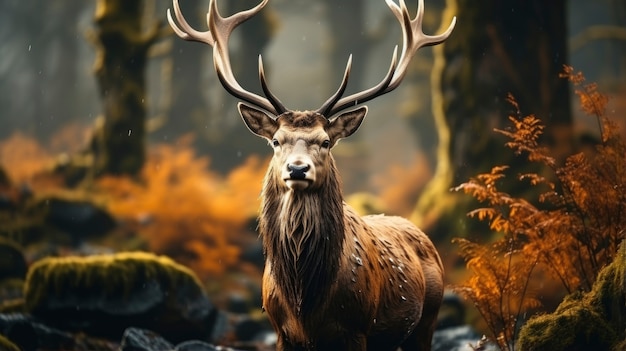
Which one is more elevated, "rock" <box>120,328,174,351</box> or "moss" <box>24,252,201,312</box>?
"moss" <box>24,252,201,312</box>

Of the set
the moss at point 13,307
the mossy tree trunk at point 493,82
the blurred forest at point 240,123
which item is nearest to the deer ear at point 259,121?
the blurred forest at point 240,123

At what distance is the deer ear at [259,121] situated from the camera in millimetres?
7375

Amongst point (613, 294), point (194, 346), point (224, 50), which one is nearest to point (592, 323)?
point (613, 294)

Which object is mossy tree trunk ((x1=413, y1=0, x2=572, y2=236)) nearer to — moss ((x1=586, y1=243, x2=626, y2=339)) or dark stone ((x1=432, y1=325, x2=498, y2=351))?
dark stone ((x1=432, y1=325, x2=498, y2=351))

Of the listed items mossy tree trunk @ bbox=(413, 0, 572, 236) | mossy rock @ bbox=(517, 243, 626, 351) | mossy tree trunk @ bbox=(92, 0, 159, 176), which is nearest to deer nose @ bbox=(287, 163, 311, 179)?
mossy rock @ bbox=(517, 243, 626, 351)

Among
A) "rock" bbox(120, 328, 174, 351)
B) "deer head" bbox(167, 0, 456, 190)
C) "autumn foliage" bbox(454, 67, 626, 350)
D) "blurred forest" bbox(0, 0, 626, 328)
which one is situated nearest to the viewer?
"deer head" bbox(167, 0, 456, 190)

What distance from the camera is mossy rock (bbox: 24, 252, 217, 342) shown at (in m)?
10.6

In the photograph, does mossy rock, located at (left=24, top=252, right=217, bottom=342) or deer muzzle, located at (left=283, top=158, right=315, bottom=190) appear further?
mossy rock, located at (left=24, top=252, right=217, bottom=342)

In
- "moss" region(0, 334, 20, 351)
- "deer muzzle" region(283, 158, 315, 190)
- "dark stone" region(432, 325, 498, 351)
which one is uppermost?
"deer muzzle" region(283, 158, 315, 190)

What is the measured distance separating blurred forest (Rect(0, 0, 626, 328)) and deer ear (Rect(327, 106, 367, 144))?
3.32 m

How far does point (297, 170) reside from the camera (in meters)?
6.68

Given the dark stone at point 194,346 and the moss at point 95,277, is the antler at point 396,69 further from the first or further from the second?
the moss at point 95,277

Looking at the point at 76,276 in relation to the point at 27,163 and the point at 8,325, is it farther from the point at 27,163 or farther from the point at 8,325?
the point at 27,163

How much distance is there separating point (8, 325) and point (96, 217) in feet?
19.0
